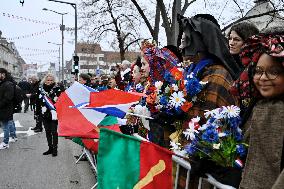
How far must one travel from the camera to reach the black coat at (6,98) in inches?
378

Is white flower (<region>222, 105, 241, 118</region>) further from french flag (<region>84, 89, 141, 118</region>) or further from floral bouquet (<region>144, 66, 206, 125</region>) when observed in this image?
french flag (<region>84, 89, 141, 118</region>)

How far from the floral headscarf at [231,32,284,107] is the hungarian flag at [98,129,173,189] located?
0.63m

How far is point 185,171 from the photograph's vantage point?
285 cm

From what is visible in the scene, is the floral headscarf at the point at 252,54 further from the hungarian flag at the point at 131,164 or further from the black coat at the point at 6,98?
the black coat at the point at 6,98

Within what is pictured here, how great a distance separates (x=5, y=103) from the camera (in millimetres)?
9594

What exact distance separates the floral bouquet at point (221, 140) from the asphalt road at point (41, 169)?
3761 millimetres

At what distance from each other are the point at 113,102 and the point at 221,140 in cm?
186

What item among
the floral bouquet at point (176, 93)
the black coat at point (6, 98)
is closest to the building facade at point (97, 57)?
the black coat at point (6, 98)

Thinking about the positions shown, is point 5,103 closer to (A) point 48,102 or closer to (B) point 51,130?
(B) point 51,130

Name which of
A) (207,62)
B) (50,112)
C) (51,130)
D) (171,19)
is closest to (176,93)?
(207,62)

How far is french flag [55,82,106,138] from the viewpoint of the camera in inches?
175

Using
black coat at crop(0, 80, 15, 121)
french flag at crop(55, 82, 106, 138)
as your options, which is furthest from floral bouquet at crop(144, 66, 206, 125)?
black coat at crop(0, 80, 15, 121)

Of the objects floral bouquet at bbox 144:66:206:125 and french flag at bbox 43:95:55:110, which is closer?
floral bouquet at bbox 144:66:206:125

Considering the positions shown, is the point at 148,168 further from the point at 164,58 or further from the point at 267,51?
the point at 164,58
